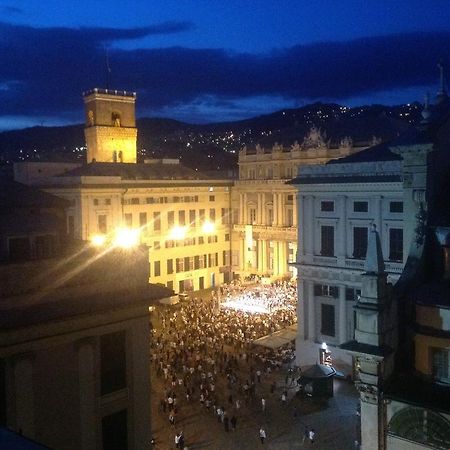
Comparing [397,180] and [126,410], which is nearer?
[126,410]

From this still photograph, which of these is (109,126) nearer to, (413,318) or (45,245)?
(45,245)

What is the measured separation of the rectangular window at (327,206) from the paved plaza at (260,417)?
12.0 m

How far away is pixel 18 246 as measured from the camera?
1880 cm

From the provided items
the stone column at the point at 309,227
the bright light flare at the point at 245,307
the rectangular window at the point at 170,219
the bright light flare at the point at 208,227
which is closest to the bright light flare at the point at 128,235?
the rectangular window at the point at 170,219

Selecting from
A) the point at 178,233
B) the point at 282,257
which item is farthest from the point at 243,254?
the point at 178,233

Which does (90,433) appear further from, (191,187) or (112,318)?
(191,187)

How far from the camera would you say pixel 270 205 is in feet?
245

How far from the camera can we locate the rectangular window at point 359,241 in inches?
1543

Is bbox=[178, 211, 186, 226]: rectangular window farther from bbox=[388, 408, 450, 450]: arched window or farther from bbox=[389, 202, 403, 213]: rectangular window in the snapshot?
bbox=[388, 408, 450, 450]: arched window

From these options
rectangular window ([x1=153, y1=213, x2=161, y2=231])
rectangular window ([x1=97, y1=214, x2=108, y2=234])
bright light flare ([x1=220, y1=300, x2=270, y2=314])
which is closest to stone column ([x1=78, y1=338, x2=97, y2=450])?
bright light flare ([x1=220, y1=300, x2=270, y2=314])

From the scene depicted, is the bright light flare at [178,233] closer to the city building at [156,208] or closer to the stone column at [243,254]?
the city building at [156,208]

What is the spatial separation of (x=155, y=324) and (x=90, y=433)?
3465 centimetres

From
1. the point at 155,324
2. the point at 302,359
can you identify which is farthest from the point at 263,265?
the point at 302,359

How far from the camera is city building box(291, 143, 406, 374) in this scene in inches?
1506
